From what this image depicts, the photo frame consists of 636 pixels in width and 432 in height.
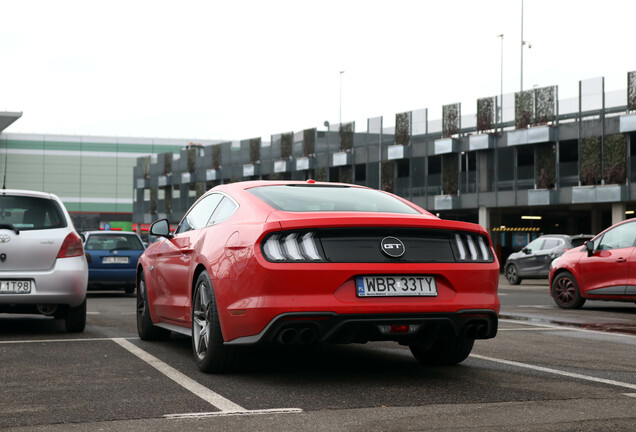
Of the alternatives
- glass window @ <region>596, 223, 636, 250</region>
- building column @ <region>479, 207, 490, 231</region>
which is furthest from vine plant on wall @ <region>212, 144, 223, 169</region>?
glass window @ <region>596, 223, 636, 250</region>

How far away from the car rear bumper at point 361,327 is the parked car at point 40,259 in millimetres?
4008

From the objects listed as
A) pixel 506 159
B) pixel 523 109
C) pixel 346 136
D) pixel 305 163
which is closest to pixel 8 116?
Answer: pixel 305 163

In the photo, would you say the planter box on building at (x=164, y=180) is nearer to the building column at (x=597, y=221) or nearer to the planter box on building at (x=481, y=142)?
the planter box on building at (x=481, y=142)

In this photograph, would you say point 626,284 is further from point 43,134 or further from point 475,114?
point 43,134

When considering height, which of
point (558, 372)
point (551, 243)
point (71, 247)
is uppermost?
point (71, 247)

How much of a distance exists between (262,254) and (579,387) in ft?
7.47

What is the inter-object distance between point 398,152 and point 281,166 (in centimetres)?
1355

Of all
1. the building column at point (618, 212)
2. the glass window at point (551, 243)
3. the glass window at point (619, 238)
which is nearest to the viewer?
the glass window at point (619, 238)

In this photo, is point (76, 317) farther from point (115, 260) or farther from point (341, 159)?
point (341, 159)

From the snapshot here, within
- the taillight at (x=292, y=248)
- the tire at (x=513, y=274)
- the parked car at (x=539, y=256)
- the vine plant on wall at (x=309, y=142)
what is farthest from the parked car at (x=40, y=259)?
the vine plant on wall at (x=309, y=142)

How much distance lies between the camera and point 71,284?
31.6ft

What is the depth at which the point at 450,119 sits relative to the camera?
46.8 metres

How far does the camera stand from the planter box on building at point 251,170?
6488 cm

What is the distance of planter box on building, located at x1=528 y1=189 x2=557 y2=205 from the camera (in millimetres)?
42156
